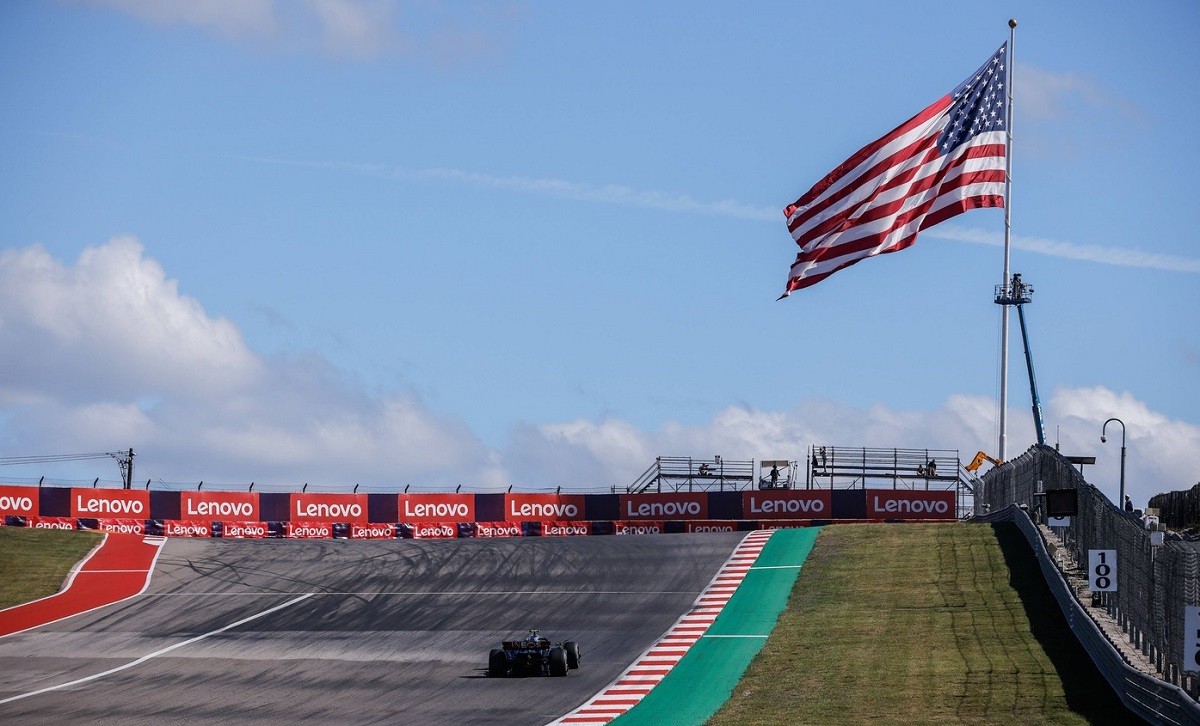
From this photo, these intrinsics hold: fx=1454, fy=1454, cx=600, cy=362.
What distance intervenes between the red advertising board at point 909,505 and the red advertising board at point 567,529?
449 inches

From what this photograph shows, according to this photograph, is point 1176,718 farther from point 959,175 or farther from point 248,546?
point 248,546

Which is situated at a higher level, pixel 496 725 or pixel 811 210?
pixel 811 210

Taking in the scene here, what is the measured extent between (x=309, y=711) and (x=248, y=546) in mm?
26012

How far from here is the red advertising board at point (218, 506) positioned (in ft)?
191

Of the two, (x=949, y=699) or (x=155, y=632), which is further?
(x=155, y=632)

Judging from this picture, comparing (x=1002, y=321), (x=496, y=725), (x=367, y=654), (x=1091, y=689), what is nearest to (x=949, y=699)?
(x=1091, y=689)

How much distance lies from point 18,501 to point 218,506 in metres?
7.57

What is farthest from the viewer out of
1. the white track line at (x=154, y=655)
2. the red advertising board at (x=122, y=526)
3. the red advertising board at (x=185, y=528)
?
the red advertising board at (x=185, y=528)

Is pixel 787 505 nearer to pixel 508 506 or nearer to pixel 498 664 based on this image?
pixel 508 506

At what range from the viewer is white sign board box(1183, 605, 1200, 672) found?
19844 mm

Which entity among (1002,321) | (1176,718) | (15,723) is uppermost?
(1002,321)

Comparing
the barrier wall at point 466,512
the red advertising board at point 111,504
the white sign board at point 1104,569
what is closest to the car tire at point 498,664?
the white sign board at point 1104,569

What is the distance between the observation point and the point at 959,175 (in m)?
35.7

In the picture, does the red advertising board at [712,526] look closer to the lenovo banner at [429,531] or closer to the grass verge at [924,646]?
the lenovo banner at [429,531]
